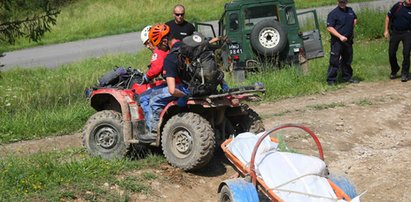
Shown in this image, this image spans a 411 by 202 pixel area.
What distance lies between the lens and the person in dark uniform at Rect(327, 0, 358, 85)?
40.5ft

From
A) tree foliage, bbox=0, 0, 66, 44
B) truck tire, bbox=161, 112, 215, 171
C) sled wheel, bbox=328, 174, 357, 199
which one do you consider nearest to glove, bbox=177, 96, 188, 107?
truck tire, bbox=161, 112, 215, 171

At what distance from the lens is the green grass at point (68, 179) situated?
649cm

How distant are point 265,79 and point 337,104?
2.07 metres

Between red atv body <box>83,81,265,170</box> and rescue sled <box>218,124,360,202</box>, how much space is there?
2.54 feet

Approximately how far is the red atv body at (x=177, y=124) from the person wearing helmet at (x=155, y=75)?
109 mm

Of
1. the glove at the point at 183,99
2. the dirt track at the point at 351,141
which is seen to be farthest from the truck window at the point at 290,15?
the glove at the point at 183,99

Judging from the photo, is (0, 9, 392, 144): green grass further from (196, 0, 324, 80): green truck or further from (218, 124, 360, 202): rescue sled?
(218, 124, 360, 202): rescue sled

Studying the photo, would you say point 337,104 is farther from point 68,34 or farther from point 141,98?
point 68,34

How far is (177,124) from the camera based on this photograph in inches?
288

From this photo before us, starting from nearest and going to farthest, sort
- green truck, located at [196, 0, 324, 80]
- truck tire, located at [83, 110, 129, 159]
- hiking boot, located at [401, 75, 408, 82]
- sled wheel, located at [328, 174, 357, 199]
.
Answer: sled wheel, located at [328, 174, 357, 199]
truck tire, located at [83, 110, 129, 159]
hiking boot, located at [401, 75, 408, 82]
green truck, located at [196, 0, 324, 80]

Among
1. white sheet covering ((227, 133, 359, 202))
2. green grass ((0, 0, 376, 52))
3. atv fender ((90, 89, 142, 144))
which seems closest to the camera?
white sheet covering ((227, 133, 359, 202))

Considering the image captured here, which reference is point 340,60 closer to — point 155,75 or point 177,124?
point 155,75

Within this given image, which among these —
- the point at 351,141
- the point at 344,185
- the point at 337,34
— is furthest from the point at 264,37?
the point at 344,185

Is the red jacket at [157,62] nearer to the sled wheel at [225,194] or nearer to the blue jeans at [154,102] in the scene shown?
the blue jeans at [154,102]
